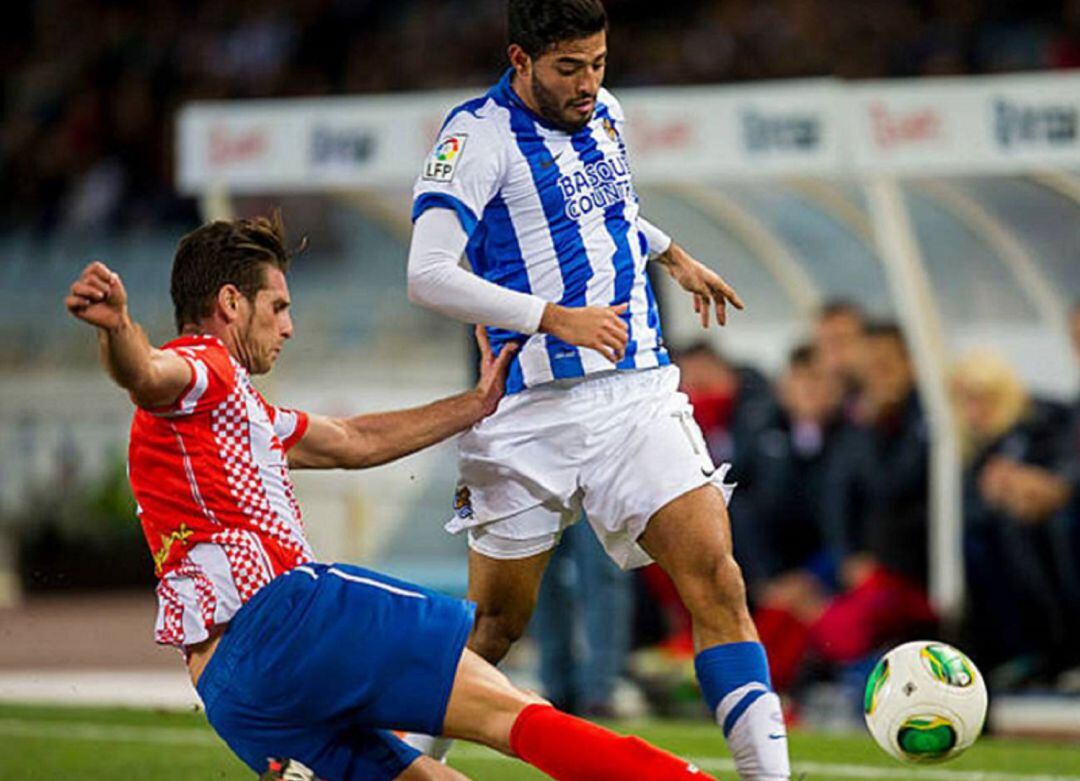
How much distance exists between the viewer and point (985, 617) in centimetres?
984

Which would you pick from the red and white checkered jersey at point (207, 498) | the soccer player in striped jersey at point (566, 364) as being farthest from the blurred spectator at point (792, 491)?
the red and white checkered jersey at point (207, 498)

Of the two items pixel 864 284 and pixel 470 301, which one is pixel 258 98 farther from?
pixel 470 301

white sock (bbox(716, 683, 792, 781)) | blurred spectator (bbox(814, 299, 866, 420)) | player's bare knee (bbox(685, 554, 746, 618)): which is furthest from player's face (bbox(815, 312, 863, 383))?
white sock (bbox(716, 683, 792, 781))

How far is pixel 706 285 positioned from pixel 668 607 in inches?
186

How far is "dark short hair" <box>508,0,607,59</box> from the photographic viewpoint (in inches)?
221

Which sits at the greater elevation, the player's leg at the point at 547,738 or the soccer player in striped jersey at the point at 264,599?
the soccer player in striped jersey at the point at 264,599

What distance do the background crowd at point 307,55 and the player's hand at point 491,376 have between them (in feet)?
37.7

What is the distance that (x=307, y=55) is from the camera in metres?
21.3

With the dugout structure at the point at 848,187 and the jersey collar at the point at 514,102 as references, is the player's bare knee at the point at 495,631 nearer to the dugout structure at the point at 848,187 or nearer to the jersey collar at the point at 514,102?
the jersey collar at the point at 514,102

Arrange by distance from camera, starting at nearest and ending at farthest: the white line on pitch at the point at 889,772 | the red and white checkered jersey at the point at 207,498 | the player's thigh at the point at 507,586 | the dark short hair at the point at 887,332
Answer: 1. the red and white checkered jersey at the point at 207,498
2. the player's thigh at the point at 507,586
3. the white line on pitch at the point at 889,772
4. the dark short hair at the point at 887,332

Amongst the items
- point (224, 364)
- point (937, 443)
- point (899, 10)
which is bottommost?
point (937, 443)

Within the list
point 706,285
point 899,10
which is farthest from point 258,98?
point 706,285

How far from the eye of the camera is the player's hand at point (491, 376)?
555 centimetres

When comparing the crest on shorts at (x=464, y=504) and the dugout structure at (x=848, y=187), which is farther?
the dugout structure at (x=848, y=187)
